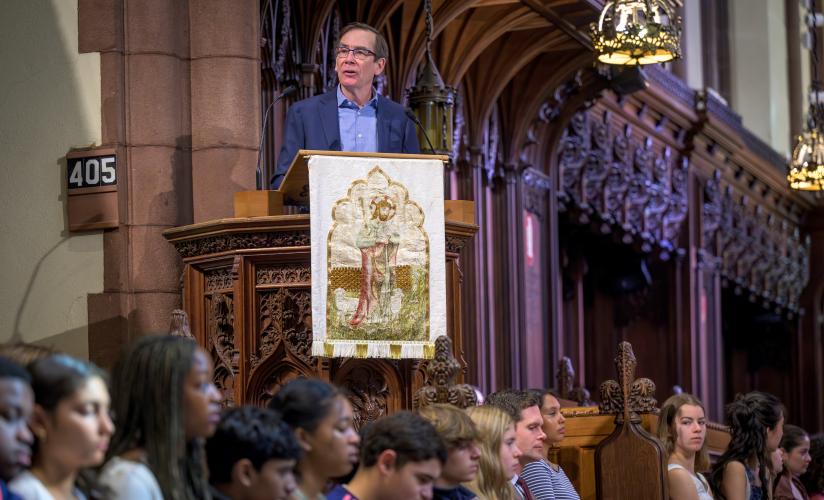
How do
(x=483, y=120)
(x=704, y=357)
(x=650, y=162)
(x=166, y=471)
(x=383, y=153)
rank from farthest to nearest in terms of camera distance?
(x=704, y=357)
(x=650, y=162)
(x=483, y=120)
(x=383, y=153)
(x=166, y=471)

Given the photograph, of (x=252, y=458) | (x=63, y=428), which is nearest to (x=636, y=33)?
(x=252, y=458)

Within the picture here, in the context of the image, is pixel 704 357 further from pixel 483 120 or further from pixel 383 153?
pixel 383 153

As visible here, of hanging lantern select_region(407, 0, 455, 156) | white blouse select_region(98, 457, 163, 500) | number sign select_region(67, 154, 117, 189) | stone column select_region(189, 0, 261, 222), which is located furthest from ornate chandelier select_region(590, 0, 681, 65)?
white blouse select_region(98, 457, 163, 500)

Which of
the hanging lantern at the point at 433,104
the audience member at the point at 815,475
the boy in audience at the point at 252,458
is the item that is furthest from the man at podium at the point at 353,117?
the audience member at the point at 815,475

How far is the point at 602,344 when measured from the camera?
17.1 metres

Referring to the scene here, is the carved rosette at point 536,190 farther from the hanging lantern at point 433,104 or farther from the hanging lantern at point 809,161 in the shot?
the hanging lantern at point 433,104

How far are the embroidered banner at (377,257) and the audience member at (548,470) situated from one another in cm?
71

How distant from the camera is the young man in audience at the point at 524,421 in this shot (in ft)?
22.1

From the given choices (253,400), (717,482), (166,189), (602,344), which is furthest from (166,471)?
(602,344)

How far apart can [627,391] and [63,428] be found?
4.70 metres

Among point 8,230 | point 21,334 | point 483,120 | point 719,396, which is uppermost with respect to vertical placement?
point 483,120

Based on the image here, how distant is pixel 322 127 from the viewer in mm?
7105

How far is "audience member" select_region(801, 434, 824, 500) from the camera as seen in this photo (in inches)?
403

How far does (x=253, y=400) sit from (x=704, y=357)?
1087cm
